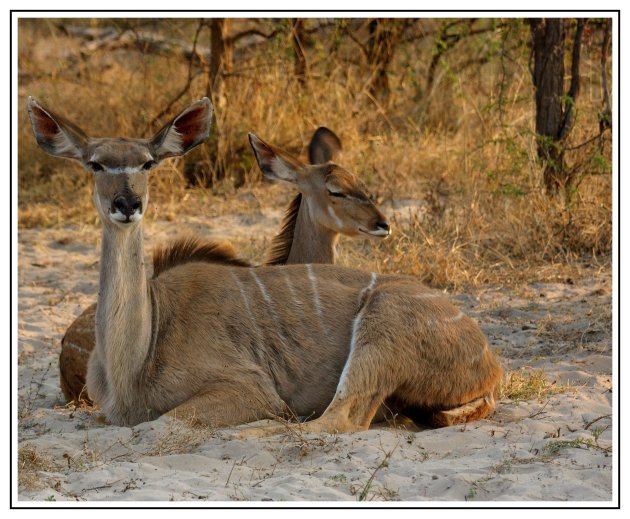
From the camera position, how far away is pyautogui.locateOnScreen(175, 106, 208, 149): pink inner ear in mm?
4871

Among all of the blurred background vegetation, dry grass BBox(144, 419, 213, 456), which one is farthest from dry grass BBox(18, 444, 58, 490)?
the blurred background vegetation

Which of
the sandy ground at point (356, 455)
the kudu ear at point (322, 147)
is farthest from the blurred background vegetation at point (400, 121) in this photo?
the sandy ground at point (356, 455)

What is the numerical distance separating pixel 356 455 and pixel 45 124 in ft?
6.53

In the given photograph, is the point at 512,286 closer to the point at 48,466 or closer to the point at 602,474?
the point at 602,474

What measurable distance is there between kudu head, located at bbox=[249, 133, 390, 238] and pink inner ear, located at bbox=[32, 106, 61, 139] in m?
1.66

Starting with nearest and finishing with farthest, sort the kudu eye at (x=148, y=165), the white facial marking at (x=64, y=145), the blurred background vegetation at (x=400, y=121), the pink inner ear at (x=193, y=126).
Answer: the kudu eye at (x=148, y=165)
the white facial marking at (x=64, y=145)
the pink inner ear at (x=193, y=126)
the blurred background vegetation at (x=400, y=121)

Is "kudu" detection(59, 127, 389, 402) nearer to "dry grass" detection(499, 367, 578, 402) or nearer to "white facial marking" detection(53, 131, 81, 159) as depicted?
"dry grass" detection(499, 367, 578, 402)

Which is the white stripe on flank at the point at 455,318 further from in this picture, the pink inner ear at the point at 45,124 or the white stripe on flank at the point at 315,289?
the pink inner ear at the point at 45,124

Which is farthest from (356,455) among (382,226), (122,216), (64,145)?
(382,226)

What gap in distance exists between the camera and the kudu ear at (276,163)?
6.36 meters

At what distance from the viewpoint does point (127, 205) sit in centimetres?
432

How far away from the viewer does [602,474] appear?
3.92 metres
